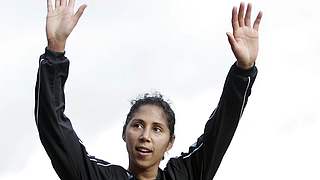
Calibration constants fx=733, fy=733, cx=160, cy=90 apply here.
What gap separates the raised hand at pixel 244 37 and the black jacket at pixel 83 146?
10 centimetres

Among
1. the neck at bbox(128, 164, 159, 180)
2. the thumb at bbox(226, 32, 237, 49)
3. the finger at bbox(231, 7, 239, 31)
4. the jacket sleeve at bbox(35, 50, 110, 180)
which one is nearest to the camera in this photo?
the jacket sleeve at bbox(35, 50, 110, 180)

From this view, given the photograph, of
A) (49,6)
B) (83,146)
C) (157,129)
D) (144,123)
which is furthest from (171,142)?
(49,6)

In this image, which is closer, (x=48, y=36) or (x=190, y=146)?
(x=48, y=36)

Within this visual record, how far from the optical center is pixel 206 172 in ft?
18.8

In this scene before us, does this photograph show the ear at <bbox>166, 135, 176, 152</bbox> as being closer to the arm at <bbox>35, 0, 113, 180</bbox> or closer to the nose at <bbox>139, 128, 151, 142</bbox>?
the nose at <bbox>139, 128, 151, 142</bbox>

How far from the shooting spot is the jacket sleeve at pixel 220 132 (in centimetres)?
573

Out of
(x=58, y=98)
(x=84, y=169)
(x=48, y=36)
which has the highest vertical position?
(x=48, y=36)

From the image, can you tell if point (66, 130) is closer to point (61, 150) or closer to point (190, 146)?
point (61, 150)

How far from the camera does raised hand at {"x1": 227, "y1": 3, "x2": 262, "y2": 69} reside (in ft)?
18.7

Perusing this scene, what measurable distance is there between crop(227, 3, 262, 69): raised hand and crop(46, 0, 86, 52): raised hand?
1220 mm

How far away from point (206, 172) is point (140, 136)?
631mm

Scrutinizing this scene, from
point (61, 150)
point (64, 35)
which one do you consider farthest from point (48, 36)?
point (61, 150)

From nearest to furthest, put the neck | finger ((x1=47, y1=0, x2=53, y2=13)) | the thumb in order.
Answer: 1. finger ((x1=47, y1=0, x2=53, y2=13))
2. the neck
3. the thumb

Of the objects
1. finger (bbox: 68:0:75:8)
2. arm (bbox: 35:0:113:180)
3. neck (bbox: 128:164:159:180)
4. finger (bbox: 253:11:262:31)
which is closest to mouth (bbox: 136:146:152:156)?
neck (bbox: 128:164:159:180)
